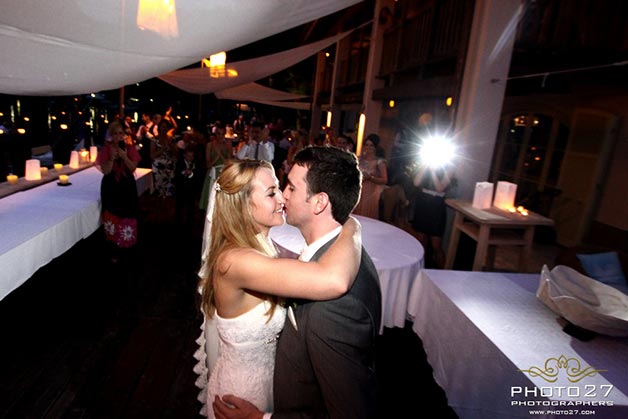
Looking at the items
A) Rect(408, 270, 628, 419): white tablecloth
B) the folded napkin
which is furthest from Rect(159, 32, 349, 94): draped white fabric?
the folded napkin

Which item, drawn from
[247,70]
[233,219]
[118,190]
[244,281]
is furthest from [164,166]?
[244,281]

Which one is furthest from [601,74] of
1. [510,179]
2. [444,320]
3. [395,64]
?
[444,320]

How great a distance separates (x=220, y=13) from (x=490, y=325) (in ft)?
6.02

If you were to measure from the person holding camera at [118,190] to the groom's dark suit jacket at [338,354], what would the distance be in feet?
12.3

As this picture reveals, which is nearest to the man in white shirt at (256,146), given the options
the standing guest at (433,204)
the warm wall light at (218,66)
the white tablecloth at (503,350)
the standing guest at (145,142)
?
the warm wall light at (218,66)

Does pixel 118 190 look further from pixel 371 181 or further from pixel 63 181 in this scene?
pixel 371 181

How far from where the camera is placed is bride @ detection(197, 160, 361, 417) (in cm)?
131

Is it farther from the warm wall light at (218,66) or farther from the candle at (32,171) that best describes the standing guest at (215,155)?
the candle at (32,171)

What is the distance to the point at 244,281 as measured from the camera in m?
1.24

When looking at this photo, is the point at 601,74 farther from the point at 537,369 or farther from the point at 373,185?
the point at 537,369

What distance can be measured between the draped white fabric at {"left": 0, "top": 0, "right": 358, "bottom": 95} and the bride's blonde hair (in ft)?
2.02

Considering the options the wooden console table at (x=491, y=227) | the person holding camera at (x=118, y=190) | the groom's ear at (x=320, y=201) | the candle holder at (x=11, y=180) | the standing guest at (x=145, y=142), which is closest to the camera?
the groom's ear at (x=320, y=201)

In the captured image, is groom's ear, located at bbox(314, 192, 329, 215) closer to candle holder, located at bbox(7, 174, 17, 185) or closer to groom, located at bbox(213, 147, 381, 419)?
groom, located at bbox(213, 147, 381, 419)

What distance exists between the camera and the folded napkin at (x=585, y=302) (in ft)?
5.52
